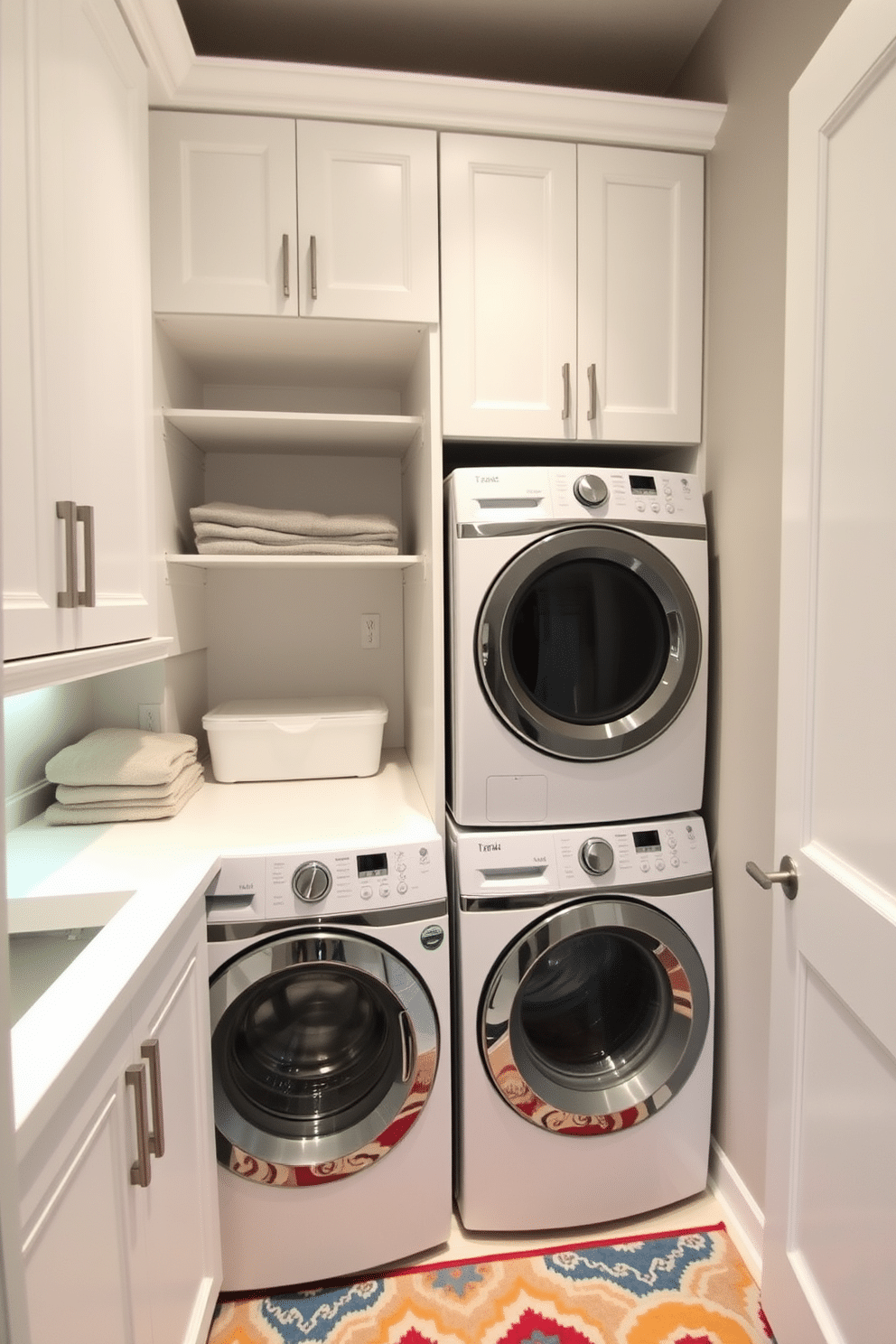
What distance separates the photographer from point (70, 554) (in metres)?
1.05

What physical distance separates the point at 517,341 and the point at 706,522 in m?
0.61

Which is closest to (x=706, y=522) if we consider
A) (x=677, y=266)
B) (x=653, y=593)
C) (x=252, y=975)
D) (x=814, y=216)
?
Result: (x=653, y=593)

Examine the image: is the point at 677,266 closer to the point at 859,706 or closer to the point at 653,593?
the point at 653,593

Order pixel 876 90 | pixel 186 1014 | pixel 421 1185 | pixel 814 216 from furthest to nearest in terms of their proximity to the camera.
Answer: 1. pixel 421 1185
2. pixel 186 1014
3. pixel 814 216
4. pixel 876 90

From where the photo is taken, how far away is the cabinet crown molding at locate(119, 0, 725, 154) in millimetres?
1510

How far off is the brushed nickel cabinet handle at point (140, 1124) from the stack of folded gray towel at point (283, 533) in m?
1.11

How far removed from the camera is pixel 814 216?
1.09 m

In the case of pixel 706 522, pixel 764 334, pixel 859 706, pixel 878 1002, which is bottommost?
pixel 878 1002

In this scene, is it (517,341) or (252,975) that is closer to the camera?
(252,975)

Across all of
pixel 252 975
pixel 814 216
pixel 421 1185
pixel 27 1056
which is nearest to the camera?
pixel 27 1056

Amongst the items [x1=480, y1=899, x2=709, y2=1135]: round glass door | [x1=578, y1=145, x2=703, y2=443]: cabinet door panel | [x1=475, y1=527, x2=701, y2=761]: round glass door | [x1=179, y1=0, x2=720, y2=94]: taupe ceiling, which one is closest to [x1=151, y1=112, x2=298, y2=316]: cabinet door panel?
[x1=179, y1=0, x2=720, y2=94]: taupe ceiling

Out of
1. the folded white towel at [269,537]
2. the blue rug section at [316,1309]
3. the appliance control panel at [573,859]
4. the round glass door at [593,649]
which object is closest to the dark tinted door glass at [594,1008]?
the appliance control panel at [573,859]

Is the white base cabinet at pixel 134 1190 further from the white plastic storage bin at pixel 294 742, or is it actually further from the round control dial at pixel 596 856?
the round control dial at pixel 596 856

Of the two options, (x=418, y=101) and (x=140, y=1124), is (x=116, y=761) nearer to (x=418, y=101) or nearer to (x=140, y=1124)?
(x=140, y=1124)
